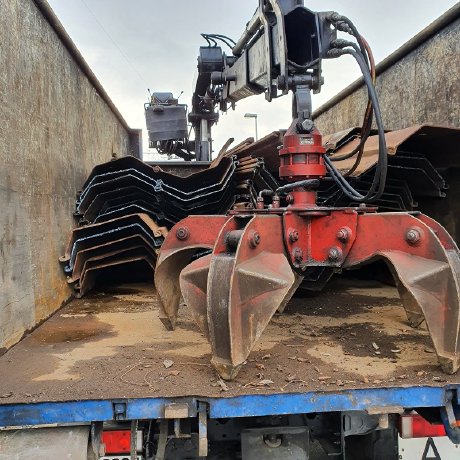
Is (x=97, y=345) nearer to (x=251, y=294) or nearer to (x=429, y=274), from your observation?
(x=251, y=294)

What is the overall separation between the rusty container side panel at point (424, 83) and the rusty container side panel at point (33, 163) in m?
2.80

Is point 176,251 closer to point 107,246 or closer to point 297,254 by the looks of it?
point 297,254

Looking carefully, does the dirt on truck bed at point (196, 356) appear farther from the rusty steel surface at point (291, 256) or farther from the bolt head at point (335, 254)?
the bolt head at point (335, 254)

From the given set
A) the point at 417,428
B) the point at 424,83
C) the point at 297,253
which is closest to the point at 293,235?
the point at 297,253

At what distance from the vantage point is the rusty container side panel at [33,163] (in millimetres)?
2361

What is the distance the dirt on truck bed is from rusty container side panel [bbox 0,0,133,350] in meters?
0.22

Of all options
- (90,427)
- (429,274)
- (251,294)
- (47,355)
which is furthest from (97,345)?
(429,274)

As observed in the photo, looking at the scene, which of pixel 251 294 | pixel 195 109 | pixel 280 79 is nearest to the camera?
pixel 251 294

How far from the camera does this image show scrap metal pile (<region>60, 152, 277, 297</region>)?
3453 mm

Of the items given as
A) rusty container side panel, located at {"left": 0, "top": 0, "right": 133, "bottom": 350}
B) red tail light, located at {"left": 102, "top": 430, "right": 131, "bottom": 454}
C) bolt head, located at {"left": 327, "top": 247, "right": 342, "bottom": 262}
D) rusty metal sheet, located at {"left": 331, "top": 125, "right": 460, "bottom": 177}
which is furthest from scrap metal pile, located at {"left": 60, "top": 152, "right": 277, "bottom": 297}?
red tail light, located at {"left": 102, "top": 430, "right": 131, "bottom": 454}

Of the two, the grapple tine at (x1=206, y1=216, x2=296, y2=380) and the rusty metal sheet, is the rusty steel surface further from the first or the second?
the rusty metal sheet

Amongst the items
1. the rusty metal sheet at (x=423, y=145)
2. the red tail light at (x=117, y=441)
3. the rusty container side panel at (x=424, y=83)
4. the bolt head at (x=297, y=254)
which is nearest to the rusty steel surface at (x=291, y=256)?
the bolt head at (x=297, y=254)

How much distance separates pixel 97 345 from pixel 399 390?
4.27 ft

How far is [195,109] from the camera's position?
5.78m
